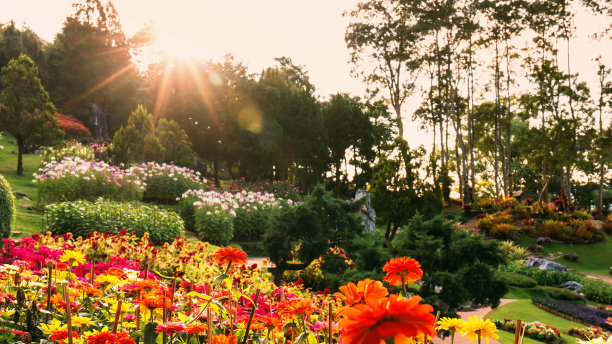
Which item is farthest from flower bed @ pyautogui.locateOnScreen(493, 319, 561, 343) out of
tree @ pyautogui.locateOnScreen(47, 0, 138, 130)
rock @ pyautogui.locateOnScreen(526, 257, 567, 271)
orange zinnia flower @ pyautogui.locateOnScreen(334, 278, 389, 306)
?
tree @ pyautogui.locateOnScreen(47, 0, 138, 130)

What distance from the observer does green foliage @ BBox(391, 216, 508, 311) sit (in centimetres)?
504

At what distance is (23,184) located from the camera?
43.5 feet

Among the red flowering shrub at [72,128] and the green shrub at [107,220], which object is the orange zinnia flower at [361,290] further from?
the red flowering shrub at [72,128]

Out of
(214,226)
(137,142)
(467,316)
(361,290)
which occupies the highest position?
(137,142)

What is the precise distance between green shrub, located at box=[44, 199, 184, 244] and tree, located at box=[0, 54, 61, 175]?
20.5ft

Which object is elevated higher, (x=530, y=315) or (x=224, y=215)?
(x=224, y=215)

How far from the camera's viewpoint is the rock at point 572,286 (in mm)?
11688

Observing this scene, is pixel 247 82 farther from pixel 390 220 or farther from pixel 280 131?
pixel 390 220

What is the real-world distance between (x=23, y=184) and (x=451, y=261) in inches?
519

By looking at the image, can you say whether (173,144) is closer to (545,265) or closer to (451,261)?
(545,265)

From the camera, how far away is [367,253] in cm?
595

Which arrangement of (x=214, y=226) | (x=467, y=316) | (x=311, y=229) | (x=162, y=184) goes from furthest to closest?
1. (x=162, y=184)
2. (x=214, y=226)
3. (x=467, y=316)
4. (x=311, y=229)

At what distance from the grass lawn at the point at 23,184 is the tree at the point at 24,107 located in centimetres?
69

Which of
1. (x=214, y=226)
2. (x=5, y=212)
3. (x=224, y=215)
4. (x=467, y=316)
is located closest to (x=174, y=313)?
(x=5, y=212)
